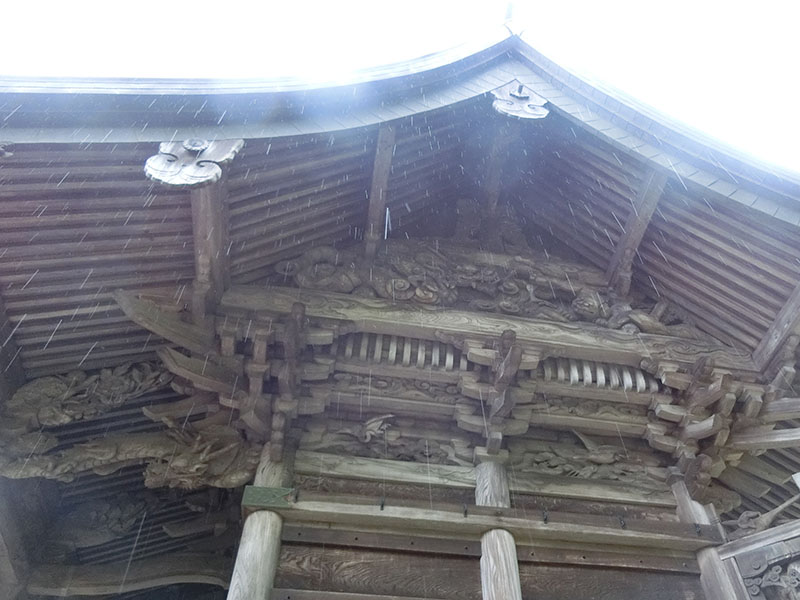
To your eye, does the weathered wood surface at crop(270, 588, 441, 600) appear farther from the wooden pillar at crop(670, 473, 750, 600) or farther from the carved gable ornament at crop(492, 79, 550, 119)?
the carved gable ornament at crop(492, 79, 550, 119)

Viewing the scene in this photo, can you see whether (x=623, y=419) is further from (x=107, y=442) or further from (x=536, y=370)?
(x=107, y=442)

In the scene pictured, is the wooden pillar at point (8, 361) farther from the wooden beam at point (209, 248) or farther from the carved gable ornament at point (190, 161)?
the carved gable ornament at point (190, 161)

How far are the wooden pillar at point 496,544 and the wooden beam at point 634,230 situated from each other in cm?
241

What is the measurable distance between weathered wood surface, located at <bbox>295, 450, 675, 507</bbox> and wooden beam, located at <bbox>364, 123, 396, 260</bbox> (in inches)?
84.5

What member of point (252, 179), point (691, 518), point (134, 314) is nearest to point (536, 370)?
point (691, 518)

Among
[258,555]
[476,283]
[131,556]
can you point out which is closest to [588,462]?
[476,283]

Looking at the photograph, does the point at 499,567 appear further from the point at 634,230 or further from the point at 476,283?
the point at 634,230

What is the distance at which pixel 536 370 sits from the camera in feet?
21.1

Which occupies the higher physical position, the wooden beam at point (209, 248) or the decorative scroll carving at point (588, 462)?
the wooden beam at point (209, 248)

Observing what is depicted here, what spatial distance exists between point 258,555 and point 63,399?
89.3 inches

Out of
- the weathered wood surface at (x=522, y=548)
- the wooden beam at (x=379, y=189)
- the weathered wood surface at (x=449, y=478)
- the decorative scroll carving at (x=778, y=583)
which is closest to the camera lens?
the decorative scroll carving at (x=778, y=583)

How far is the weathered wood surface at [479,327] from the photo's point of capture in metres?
6.32

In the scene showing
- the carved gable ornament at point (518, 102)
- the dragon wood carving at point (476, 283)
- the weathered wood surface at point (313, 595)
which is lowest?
the weathered wood surface at point (313, 595)

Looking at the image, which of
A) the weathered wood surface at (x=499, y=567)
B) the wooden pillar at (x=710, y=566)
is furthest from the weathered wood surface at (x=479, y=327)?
the weathered wood surface at (x=499, y=567)
